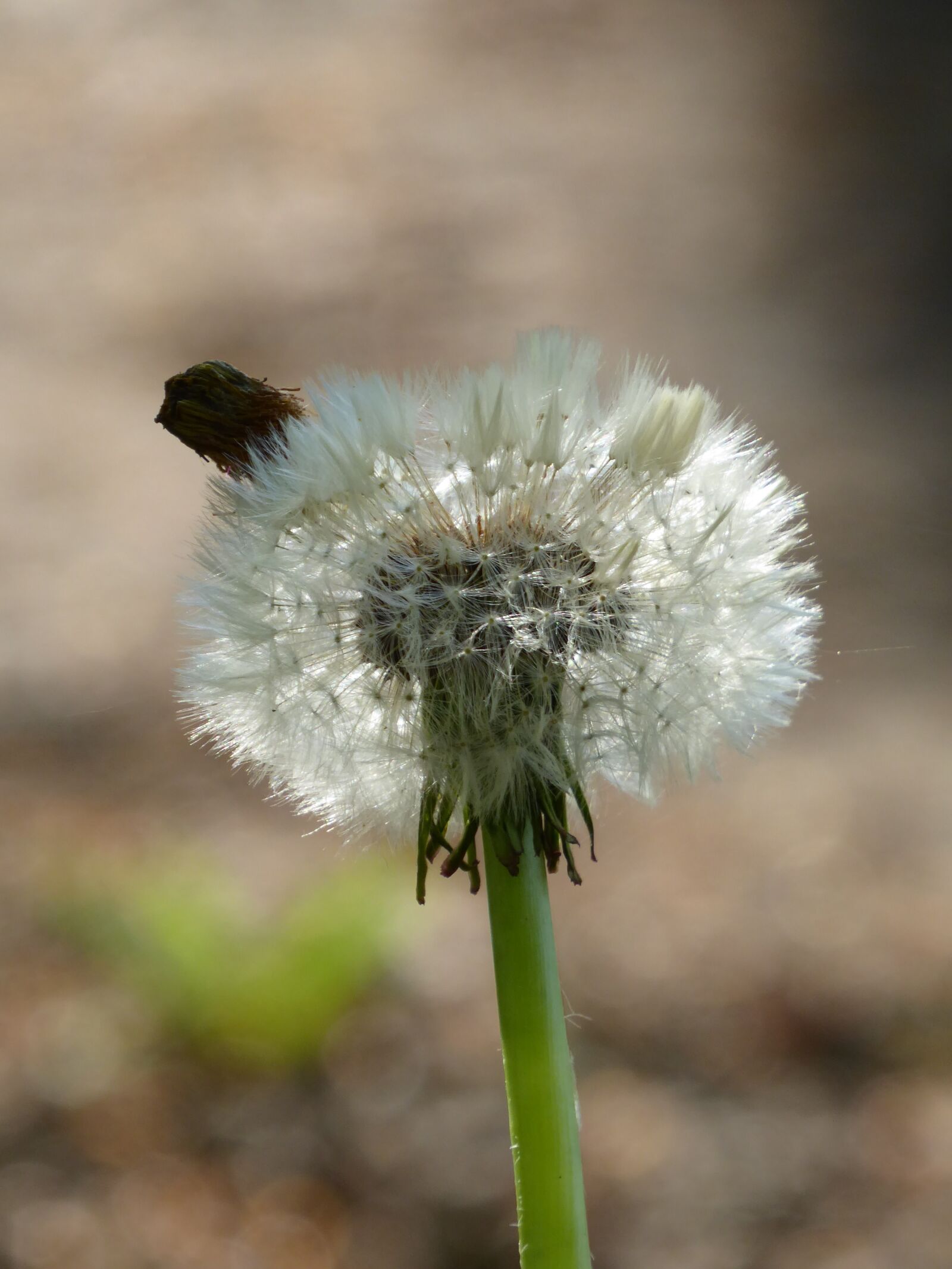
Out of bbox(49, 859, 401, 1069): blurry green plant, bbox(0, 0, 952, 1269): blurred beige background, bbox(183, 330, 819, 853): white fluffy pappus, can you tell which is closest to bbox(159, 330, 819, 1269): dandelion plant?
bbox(183, 330, 819, 853): white fluffy pappus

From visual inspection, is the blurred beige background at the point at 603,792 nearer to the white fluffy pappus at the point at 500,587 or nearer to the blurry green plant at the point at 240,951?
the blurry green plant at the point at 240,951

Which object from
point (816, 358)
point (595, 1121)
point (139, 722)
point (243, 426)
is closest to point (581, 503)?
point (243, 426)

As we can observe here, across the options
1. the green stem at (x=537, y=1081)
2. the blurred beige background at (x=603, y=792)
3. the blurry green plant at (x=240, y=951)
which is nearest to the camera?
the green stem at (x=537, y=1081)

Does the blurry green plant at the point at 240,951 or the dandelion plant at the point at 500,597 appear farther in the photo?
the blurry green plant at the point at 240,951

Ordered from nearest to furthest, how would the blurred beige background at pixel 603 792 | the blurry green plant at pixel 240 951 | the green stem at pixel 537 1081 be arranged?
the green stem at pixel 537 1081, the blurred beige background at pixel 603 792, the blurry green plant at pixel 240 951

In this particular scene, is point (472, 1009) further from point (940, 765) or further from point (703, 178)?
point (703, 178)

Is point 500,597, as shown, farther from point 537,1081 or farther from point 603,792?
point 537,1081

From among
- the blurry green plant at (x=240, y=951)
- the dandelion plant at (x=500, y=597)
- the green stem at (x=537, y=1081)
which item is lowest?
the green stem at (x=537, y=1081)

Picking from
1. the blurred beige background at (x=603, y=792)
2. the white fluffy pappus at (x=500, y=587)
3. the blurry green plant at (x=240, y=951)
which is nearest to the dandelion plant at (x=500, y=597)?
the white fluffy pappus at (x=500, y=587)
